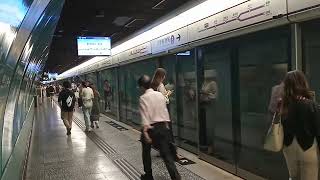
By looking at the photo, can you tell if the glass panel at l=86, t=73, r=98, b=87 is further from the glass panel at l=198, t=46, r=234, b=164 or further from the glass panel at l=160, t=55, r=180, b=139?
the glass panel at l=198, t=46, r=234, b=164

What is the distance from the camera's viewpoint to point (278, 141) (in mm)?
3715

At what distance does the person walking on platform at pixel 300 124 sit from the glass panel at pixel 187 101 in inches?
166

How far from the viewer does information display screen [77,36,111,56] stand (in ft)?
43.8

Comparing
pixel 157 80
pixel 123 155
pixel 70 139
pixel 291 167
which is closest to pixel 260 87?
pixel 157 80

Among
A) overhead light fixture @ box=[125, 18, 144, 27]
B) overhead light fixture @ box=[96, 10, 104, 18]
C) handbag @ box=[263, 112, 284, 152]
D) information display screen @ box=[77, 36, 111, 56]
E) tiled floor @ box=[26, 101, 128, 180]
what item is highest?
overhead light fixture @ box=[96, 10, 104, 18]

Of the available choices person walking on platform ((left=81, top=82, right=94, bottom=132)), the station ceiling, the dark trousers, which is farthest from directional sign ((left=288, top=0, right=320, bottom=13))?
person walking on platform ((left=81, top=82, right=94, bottom=132))

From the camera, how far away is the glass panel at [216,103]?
21.9 feet

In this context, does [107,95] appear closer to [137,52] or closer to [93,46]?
[93,46]

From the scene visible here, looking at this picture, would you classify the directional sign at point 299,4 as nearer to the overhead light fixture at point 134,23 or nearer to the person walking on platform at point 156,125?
the person walking on platform at point 156,125

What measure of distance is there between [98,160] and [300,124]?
467 centimetres

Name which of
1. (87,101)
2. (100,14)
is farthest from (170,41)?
(87,101)

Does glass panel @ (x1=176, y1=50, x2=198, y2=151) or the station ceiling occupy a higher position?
the station ceiling

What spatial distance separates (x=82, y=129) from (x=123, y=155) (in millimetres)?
5216

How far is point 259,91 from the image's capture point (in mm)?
5746
